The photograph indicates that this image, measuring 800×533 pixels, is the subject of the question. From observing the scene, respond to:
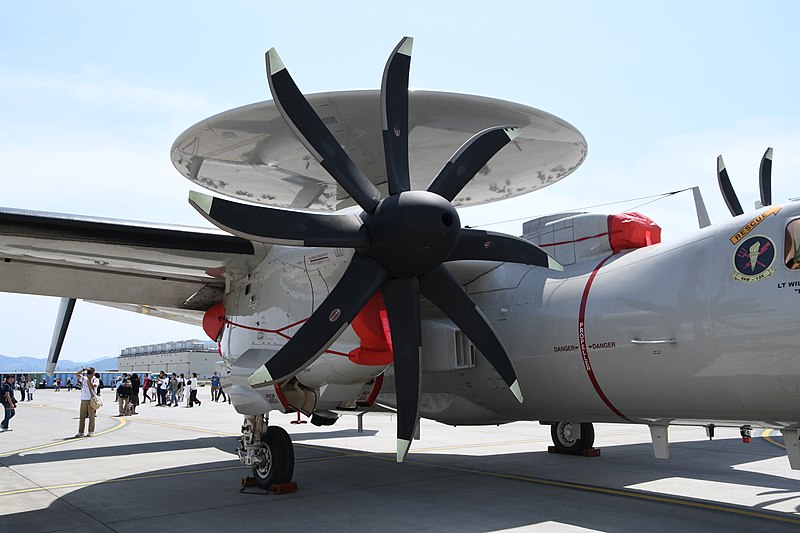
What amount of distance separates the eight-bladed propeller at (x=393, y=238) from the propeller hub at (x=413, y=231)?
1 cm

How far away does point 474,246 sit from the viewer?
328 inches

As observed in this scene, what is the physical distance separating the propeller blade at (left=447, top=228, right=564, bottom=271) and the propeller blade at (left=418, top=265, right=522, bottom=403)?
376 millimetres

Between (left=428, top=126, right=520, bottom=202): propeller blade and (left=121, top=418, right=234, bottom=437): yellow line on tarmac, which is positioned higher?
(left=428, top=126, right=520, bottom=202): propeller blade

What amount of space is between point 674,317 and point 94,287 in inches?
386

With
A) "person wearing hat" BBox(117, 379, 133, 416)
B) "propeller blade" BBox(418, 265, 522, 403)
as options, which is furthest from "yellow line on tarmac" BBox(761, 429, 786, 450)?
"person wearing hat" BBox(117, 379, 133, 416)

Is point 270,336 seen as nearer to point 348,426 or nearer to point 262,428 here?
point 262,428

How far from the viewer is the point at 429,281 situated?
8.35 meters

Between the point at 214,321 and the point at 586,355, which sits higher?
the point at 214,321

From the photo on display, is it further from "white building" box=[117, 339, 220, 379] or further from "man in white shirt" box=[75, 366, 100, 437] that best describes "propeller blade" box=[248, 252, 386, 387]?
"white building" box=[117, 339, 220, 379]

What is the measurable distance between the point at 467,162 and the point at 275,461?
206 inches

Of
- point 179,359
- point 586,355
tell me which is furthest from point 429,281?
point 179,359

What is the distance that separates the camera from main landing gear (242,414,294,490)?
32.2 ft

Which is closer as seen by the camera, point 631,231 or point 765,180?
point 631,231

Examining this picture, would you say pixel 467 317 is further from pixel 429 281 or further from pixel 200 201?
pixel 200 201
